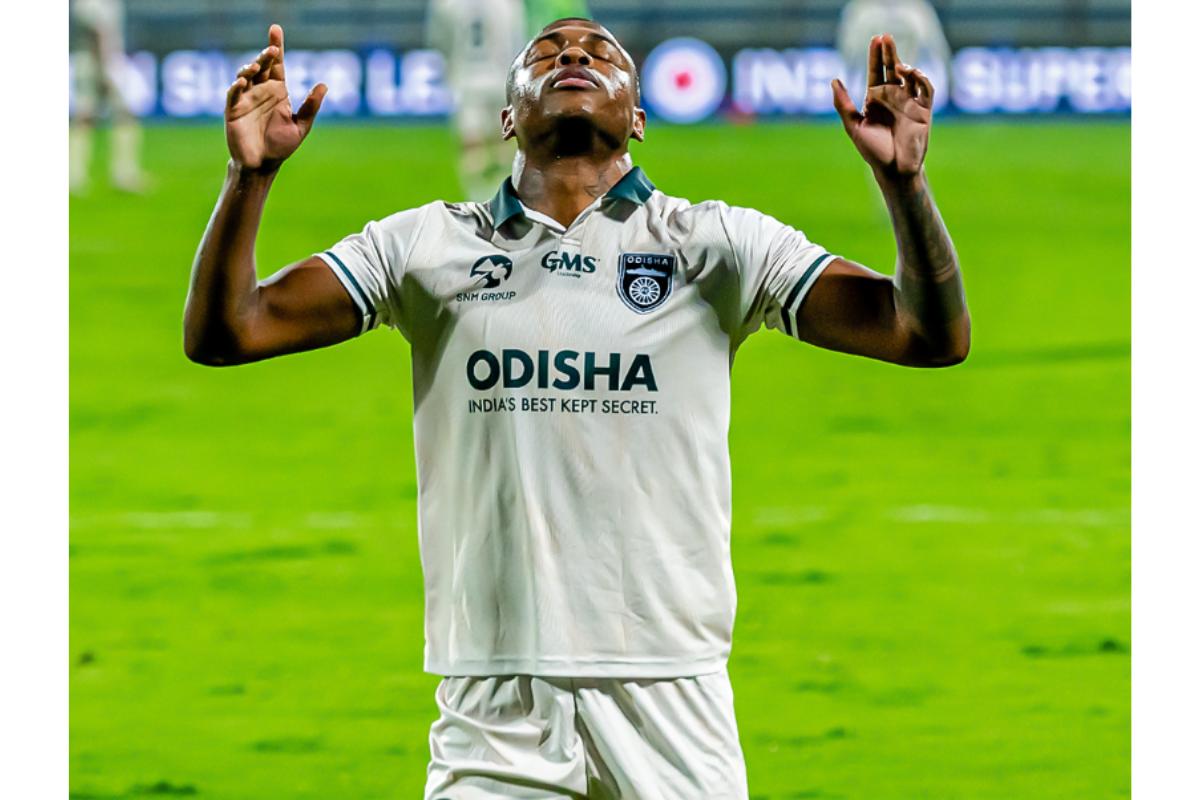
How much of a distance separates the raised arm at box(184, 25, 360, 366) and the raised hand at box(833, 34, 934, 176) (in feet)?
2.83

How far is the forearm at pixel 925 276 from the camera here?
322 cm

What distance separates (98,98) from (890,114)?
1888 centimetres

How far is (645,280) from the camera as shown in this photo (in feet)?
11.3

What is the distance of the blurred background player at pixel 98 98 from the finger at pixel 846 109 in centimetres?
1552

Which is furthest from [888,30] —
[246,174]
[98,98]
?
[246,174]

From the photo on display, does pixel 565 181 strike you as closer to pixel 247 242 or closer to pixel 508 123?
pixel 508 123

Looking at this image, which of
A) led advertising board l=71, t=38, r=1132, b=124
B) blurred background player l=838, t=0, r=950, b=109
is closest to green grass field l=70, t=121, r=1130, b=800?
blurred background player l=838, t=0, r=950, b=109

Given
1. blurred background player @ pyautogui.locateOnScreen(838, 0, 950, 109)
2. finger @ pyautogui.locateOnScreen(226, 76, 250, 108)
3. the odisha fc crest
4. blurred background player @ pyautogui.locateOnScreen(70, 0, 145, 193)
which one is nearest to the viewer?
finger @ pyautogui.locateOnScreen(226, 76, 250, 108)

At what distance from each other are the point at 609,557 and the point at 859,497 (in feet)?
21.0

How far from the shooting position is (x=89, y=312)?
586 inches

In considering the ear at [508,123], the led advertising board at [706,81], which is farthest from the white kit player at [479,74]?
the ear at [508,123]

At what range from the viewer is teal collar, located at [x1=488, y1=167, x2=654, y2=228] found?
138 inches

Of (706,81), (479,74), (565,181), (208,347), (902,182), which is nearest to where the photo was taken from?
(902,182)

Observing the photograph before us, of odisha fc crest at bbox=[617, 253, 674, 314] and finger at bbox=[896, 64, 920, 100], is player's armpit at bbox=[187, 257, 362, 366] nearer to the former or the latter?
odisha fc crest at bbox=[617, 253, 674, 314]
